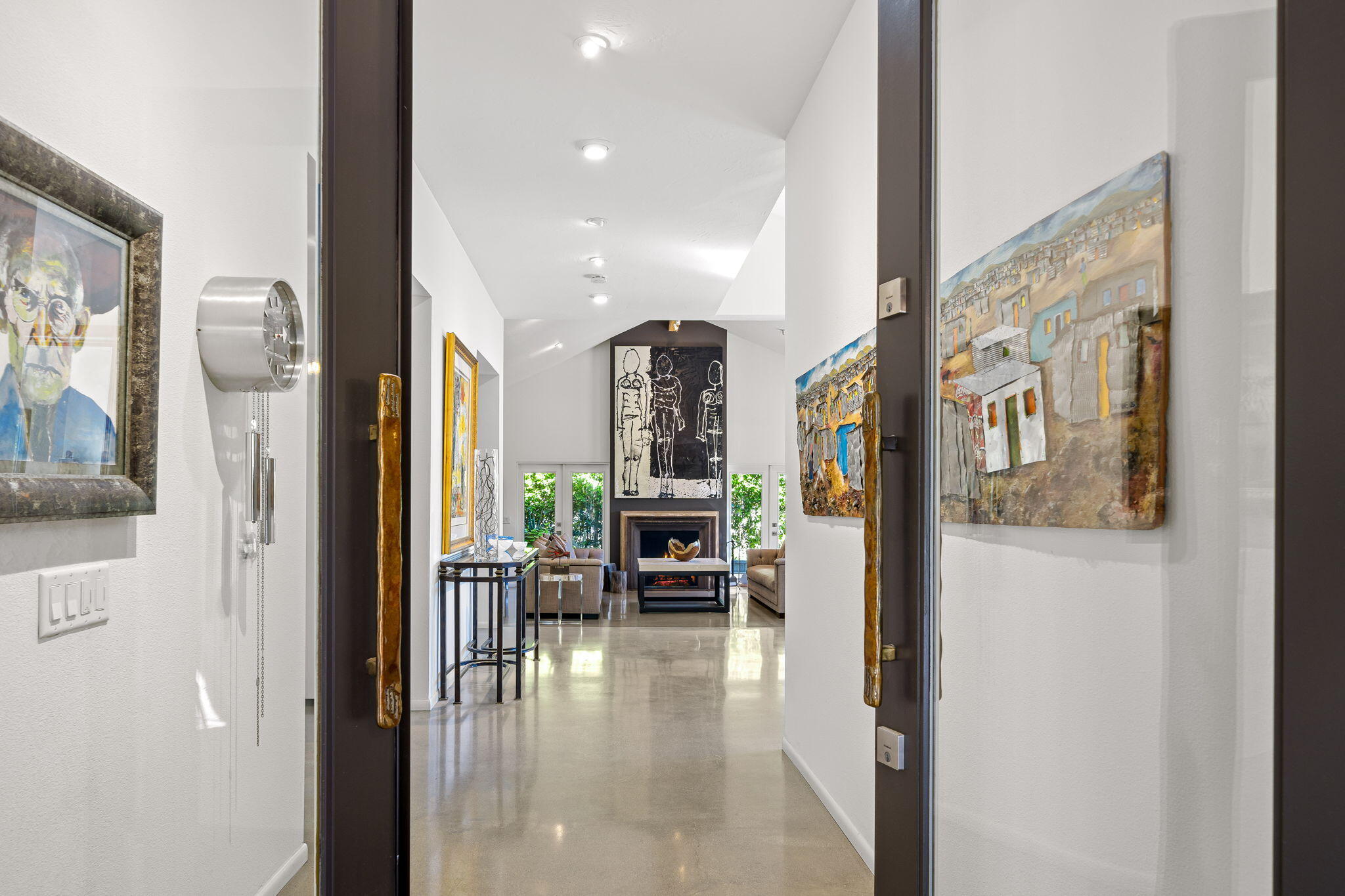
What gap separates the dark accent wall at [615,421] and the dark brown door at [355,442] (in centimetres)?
1007

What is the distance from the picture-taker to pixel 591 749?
4.24m

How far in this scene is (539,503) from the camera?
37.8ft

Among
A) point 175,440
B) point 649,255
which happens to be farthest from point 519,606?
point 175,440

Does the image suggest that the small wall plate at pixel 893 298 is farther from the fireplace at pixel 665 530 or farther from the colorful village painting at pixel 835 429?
the fireplace at pixel 665 530

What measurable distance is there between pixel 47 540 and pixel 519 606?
4.66 metres

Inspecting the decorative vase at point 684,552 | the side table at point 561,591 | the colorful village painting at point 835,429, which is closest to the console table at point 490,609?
the colorful village painting at point 835,429

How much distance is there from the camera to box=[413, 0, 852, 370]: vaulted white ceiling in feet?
10.1

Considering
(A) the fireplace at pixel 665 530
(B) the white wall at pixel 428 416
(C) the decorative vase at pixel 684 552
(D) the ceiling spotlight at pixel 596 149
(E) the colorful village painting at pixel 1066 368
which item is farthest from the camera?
(A) the fireplace at pixel 665 530

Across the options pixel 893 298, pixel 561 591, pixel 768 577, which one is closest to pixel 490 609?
pixel 561 591

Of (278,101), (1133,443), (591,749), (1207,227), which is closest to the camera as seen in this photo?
(1207,227)

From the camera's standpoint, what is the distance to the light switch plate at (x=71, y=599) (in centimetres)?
110

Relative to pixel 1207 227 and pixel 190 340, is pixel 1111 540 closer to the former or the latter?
pixel 1207 227

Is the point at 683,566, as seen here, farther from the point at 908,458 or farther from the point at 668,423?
the point at 908,458

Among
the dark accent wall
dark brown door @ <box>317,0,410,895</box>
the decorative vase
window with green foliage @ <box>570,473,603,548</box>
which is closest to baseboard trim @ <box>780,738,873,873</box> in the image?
dark brown door @ <box>317,0,410,895</box>
